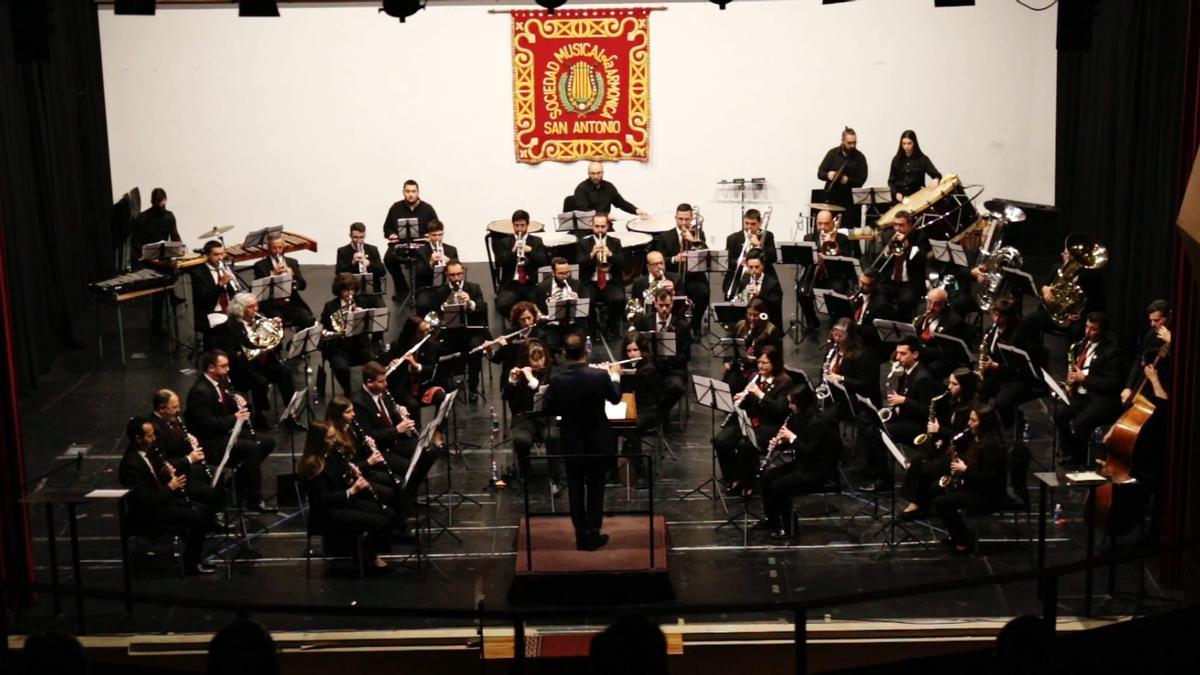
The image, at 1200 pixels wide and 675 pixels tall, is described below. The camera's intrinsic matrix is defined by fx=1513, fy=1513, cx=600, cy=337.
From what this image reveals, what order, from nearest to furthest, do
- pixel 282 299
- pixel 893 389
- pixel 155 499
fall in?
pixel 155 499 < pixel 893 389 < pixel 282 299

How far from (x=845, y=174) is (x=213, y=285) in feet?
25.2

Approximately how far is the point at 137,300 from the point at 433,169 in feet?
13.3

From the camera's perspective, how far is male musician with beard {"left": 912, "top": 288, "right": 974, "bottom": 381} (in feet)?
41.2

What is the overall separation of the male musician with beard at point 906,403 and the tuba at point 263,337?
5080mm

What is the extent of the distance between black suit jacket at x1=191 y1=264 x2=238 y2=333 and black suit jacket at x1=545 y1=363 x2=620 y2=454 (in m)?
5.47

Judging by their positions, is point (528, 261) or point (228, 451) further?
point (528, 261)

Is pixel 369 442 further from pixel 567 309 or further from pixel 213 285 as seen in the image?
pixel 213 285

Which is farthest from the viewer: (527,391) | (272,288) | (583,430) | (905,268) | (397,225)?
(397,225)

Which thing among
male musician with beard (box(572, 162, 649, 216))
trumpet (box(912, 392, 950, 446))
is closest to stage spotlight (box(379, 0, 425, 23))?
trumpet (box(912, 392, 950, 446))

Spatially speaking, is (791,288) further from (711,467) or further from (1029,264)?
(711,467)

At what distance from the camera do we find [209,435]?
11117mm

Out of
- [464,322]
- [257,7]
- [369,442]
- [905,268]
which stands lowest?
[369,442]

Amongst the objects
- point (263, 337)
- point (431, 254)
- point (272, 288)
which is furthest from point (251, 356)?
point (431, 254)

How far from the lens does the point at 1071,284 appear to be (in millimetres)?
13359
